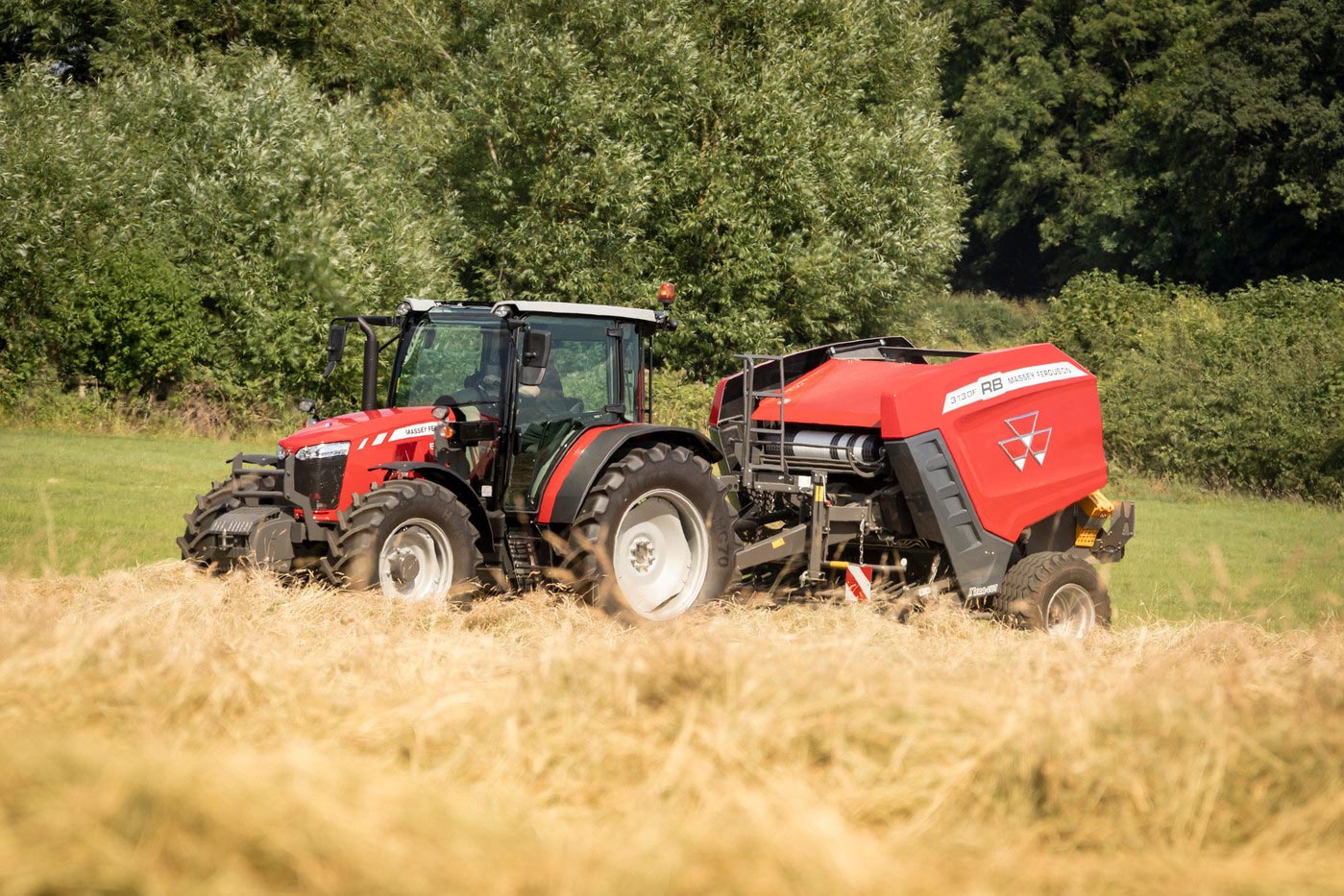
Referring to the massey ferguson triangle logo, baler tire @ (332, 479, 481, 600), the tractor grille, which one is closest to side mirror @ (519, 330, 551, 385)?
baler tire @ (332, 479, 481, 600)

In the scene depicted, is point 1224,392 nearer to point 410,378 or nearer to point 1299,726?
point 410,378

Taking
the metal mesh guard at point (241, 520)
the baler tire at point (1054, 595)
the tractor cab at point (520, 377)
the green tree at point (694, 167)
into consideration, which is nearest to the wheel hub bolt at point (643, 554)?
the tractor cab at point (520, 377)

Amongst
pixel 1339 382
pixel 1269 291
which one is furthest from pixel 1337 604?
pixel 1269 291

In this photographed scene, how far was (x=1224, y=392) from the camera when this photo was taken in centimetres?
2298

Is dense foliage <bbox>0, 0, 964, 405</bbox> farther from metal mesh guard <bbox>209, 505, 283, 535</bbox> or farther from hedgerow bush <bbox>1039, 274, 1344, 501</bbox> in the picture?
metal mesh guard <bbox>209, 505, 283, 535</bbox>

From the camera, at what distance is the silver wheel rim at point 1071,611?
828cm

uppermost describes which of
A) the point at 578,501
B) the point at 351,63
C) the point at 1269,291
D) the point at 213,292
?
the point at 351,63

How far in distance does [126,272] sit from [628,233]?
25.4 ft

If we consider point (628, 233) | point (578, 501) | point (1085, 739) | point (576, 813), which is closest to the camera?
point (576, 813)

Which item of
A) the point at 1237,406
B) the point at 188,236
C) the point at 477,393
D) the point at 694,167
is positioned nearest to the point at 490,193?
the point at 694,167

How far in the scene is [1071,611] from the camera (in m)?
8.56

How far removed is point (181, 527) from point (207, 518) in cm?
455

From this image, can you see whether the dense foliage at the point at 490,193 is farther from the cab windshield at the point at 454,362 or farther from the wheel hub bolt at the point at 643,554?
the wheel hub bolt at the point at 643,554

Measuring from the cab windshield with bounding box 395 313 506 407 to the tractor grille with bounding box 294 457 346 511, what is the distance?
0.90 metres
